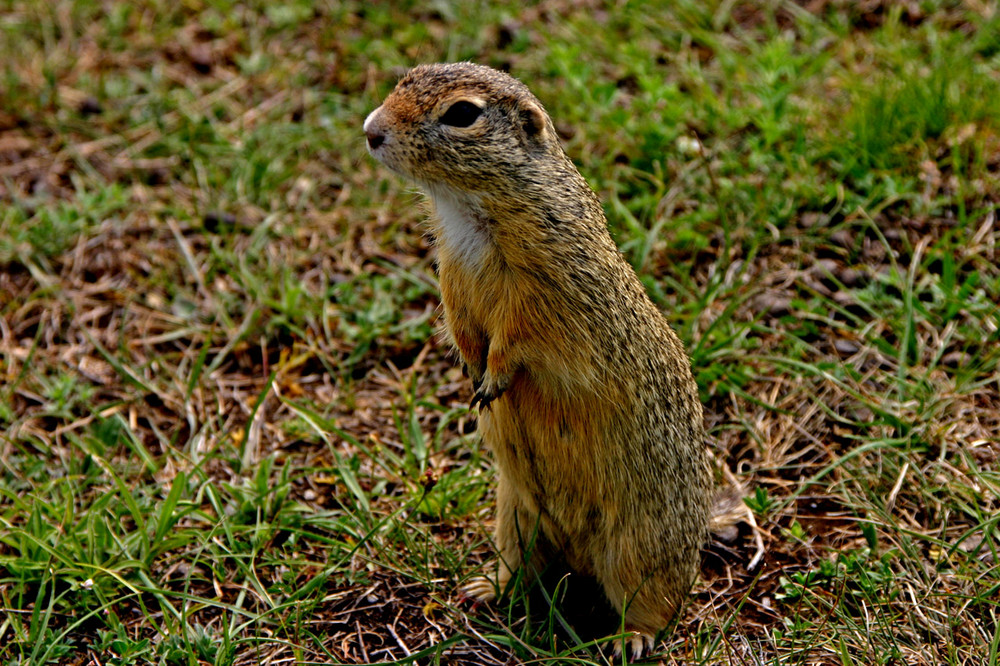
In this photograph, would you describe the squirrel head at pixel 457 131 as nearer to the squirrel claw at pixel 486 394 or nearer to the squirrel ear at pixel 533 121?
the squirrel ear at pixel 533 121

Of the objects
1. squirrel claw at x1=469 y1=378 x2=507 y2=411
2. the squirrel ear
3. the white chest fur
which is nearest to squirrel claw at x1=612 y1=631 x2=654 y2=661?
squirrel claw at x1=469 y1=378 x2=507 y2=411

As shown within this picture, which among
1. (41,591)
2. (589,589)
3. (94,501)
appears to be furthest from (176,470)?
(589,589)

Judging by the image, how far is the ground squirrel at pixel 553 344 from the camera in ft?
11.1

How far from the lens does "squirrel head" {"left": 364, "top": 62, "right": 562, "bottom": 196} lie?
10.9 feet

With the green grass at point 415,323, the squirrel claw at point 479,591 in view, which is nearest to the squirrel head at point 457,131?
the green grass at point 415,323

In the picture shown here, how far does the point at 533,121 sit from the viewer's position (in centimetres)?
347

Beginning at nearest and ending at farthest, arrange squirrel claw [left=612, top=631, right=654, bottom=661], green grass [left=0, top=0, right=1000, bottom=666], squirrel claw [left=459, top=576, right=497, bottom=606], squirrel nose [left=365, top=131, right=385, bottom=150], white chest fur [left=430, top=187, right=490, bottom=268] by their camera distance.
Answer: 1. squirrel nose [left=365, top=131, right=385, bottom=150]
2. white chest fur [left=430, top=187, right=490, bottom=268]
3. squirrel claw [left=612, top=631, right=654, bottom=661]
4. green grass [left=0, top=0, right=1000, bottom=666]
5. squirrel claw [left=459, top=576, right=497, bottom=606]

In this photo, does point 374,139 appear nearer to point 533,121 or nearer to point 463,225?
point 463,225

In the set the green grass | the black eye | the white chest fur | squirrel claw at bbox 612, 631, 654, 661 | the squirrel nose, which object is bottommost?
squirrel claw at bbox 612, 631, 654, 661

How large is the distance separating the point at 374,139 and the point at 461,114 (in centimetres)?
30

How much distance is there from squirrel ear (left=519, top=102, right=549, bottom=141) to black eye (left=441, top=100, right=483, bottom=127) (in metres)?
0.17

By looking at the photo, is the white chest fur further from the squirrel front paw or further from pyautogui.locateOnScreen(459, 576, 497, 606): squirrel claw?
pyautogui.locateOnScreen(459, 576, 497, 606): squirrel claw

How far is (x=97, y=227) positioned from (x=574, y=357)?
3372 millimetres

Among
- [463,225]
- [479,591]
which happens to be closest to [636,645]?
[479,591]
